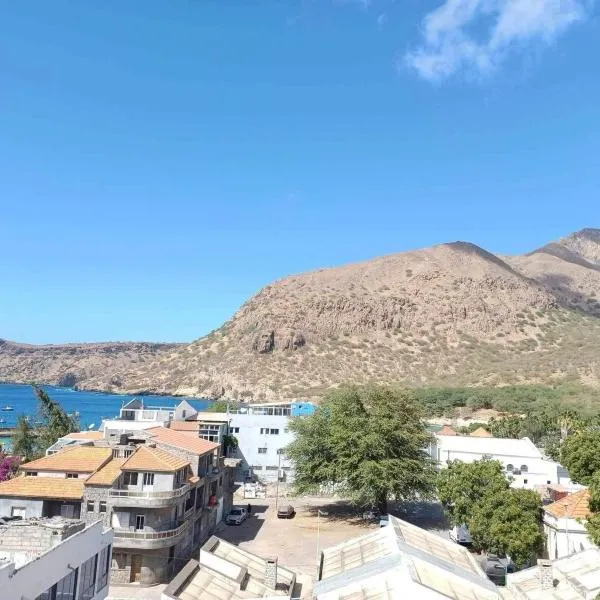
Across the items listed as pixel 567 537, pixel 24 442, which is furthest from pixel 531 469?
pixel 24 442

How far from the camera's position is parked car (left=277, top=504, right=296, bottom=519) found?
148 feet

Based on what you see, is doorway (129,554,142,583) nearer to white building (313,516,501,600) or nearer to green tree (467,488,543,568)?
white building (313,516,501,600)

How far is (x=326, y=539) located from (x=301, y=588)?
36.6 feet

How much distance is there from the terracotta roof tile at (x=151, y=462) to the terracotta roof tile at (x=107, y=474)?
1.55 ft

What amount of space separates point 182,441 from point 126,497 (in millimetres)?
8145

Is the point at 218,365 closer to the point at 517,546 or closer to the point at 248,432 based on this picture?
the point at 248,432

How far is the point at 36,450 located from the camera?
57969 millimetres

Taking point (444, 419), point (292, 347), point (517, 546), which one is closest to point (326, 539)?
point (517, 546)

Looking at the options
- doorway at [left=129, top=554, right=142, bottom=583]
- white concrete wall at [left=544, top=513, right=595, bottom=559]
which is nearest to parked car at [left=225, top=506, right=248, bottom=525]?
doorway at [left=129, top=554, right=142, bottom=583]

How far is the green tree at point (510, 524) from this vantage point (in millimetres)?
28578

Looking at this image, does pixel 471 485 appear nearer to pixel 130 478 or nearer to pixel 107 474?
pixel 130 478

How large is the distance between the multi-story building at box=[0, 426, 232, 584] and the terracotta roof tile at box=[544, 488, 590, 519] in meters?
18.5

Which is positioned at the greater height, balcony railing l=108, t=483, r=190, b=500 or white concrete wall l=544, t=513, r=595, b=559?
balcony railing l=108, t=483, r=190, b=500

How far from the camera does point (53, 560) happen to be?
1672 cm
